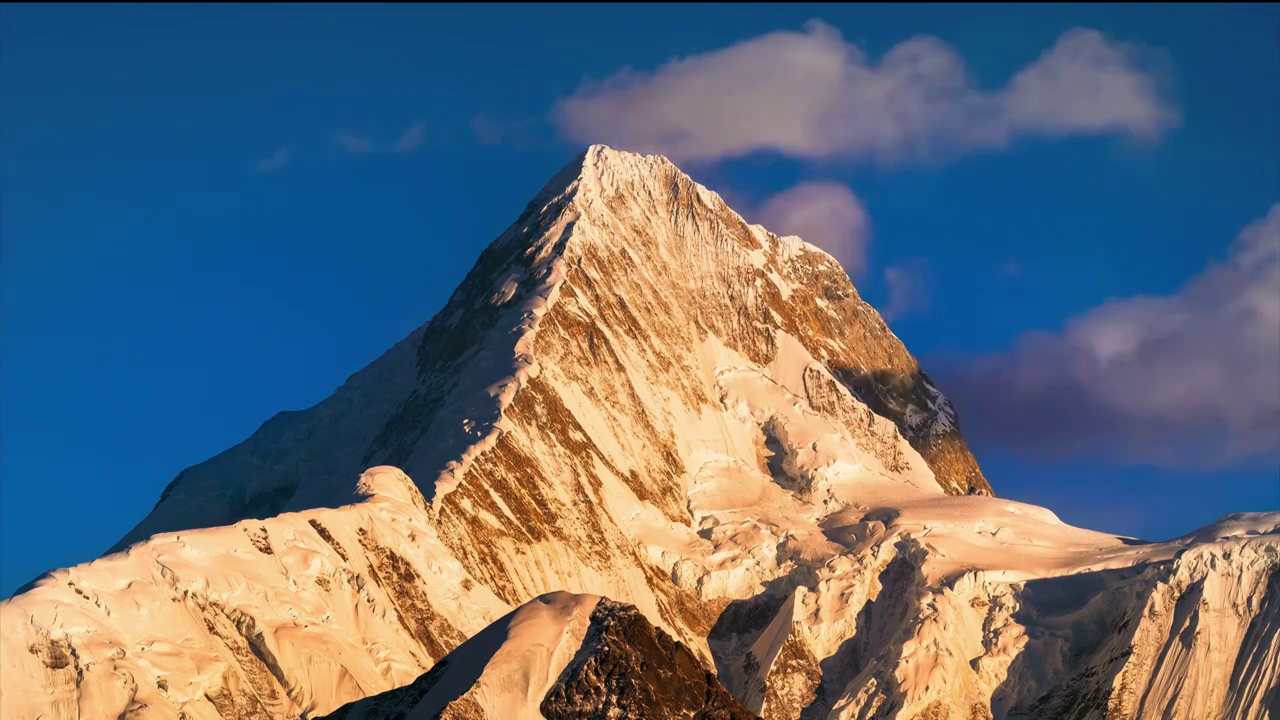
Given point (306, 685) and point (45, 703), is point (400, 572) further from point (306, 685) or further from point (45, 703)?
point (45, 703)

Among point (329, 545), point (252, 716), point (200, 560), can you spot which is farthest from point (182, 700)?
point (329, 545)

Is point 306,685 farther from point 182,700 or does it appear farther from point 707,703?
point 707,703

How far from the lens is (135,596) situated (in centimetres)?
16025

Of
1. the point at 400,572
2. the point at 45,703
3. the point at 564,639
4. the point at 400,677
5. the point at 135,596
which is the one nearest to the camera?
the point at 564,639

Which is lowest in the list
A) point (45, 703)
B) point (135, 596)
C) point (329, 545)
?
point (45, 703)

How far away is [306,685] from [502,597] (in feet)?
125

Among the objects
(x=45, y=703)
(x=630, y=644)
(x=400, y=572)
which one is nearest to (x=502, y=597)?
(x=400, y=572)

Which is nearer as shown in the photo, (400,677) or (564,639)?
(564,639)

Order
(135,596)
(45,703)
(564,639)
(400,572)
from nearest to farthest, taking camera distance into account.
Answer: (564,639) < (45,703) < (135,596) < (400,572)

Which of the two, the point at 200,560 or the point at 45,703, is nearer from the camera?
the point at 45,703

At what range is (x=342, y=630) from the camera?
570ft

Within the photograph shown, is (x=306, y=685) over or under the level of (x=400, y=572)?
under

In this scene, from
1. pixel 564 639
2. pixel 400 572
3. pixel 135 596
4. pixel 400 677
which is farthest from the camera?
pixel 400 572

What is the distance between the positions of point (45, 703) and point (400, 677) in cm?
3294
